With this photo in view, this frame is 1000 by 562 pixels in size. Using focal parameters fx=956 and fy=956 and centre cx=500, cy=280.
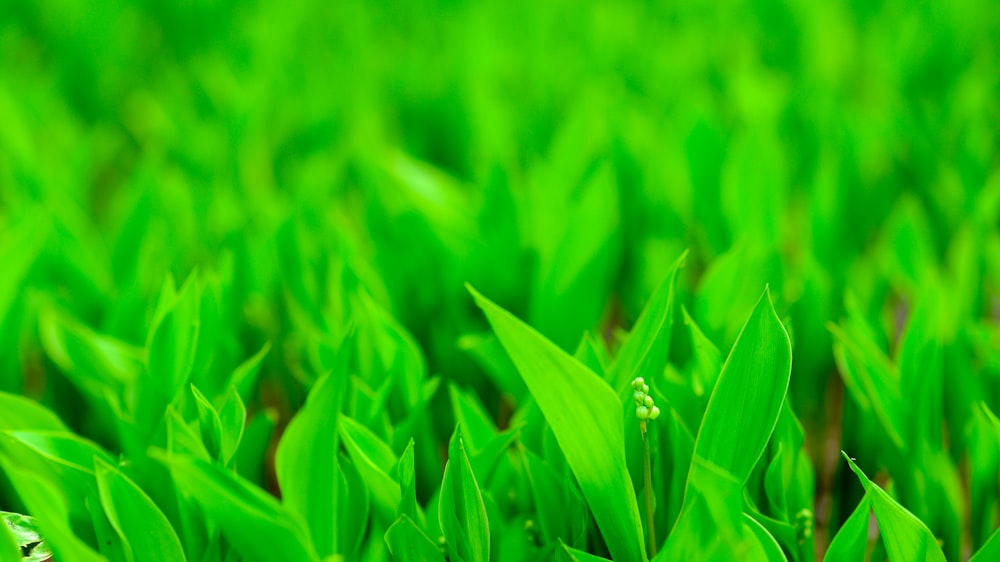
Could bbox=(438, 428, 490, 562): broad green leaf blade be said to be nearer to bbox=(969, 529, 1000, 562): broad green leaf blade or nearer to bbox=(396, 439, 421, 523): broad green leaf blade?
bbox=(396, 439, 421, 523): broad green leaf blade

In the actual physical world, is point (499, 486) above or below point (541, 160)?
below

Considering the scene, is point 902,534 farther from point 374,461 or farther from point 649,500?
point 374,461

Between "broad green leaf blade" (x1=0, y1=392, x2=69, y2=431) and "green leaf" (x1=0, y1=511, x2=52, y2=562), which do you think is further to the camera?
"broad green leaf blade" (x1=0, y1=392, x2=69, y2=431)

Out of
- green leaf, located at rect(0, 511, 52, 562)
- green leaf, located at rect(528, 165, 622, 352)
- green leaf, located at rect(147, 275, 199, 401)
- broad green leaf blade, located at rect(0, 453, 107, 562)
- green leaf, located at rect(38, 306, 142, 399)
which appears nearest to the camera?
broad green leaf blade, located at rect(0, 453, 107, 562)

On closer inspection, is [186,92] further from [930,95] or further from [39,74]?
[930,95]

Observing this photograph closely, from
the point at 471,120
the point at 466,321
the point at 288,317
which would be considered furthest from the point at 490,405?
the point at 471,120

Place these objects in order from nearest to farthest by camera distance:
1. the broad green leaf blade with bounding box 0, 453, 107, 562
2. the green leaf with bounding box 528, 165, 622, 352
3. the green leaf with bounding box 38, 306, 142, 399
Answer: the broad green leaf blade with bounding box 0, 453, 107, 562
the green leaf with bounding box 38, 306, 142, 399
the green leaf with bounding box 528, 165, 622, 352

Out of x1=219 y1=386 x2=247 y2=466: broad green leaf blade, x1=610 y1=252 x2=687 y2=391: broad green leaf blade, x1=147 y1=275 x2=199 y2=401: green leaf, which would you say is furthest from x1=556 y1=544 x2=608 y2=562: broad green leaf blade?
x1=147 y1=275 x2=199 y2=401: green leaf

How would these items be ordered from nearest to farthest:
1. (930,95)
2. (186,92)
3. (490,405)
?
1. (490,405)
2. (930,95)
3. (186,92)

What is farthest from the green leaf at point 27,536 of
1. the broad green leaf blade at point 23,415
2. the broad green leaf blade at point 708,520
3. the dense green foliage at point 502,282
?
the broad green leaf blade at point 708,520
